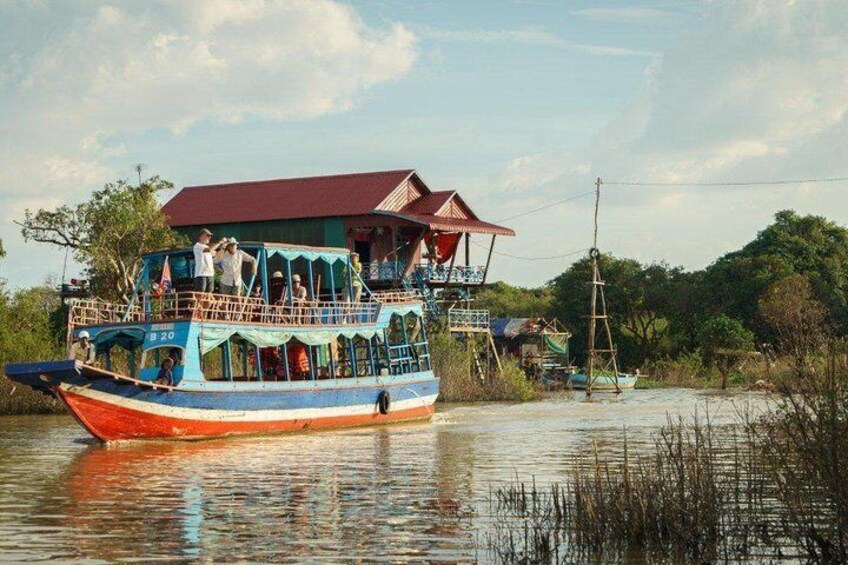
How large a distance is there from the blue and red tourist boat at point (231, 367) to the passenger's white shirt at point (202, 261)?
464 millimetres

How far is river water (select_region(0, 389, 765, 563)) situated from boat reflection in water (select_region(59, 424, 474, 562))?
0.07ft

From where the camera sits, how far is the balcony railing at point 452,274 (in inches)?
1750

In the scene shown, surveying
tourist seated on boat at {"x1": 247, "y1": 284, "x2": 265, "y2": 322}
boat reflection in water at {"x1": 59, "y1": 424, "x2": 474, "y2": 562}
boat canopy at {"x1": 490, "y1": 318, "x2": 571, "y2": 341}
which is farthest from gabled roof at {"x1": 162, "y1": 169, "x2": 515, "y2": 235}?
boat reflection in water at {"x1": 59, "y1": 424, "x2": 474, "y2": 562}

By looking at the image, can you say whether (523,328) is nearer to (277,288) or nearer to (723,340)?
(723,340)

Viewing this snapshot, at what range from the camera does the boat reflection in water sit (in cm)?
1172

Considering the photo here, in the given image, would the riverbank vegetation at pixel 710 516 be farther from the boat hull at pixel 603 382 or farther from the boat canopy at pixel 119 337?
the boat hull at pixel 603 382

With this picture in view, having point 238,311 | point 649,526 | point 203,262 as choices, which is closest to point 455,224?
point 238,311

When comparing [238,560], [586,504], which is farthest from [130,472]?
[586,504]

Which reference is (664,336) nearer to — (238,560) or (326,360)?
(326,360)

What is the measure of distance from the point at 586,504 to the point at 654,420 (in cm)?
2051

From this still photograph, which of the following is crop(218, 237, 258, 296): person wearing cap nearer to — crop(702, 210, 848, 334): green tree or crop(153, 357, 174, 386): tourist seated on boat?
crop(153, 357, 174, 386): tourist seated on boat

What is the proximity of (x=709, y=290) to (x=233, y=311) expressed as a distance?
39.6 meters

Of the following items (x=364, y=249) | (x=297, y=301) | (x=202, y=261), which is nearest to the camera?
(x=202, y=261)

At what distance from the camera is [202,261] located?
24.1 meters
